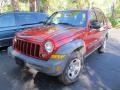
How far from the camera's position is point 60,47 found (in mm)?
4289

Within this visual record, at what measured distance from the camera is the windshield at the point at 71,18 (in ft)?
17.9

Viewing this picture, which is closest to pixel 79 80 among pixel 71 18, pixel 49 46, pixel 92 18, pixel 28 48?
pixel 49 46

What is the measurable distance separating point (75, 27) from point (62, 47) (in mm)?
1151

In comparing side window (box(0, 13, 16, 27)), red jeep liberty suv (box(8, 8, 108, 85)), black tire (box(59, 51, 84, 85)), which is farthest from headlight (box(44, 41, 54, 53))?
side window (box(0, 13, 16, 27))

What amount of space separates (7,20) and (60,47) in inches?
159

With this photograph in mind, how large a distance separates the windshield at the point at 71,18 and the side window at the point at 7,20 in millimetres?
2154

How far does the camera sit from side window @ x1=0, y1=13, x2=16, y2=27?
24.5ft

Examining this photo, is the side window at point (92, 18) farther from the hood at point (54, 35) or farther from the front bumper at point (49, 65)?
the front bumper at point (49, 65)

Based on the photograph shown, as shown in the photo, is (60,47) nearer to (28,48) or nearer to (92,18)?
(28,48)

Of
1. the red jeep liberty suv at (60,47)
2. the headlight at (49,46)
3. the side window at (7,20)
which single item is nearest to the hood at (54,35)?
the red jeep liberty suv at (60,47)

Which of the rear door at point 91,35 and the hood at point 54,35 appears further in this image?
the rear door at point 91,35

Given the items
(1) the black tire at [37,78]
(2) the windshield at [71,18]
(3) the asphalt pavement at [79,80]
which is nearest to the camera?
(3) the asphalt pavement at [79,80]

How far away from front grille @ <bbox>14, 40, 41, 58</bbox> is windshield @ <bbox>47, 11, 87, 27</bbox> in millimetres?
1514

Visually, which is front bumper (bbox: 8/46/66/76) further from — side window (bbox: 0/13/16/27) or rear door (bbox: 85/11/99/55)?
side window (bbox: 0/13/16/27)
